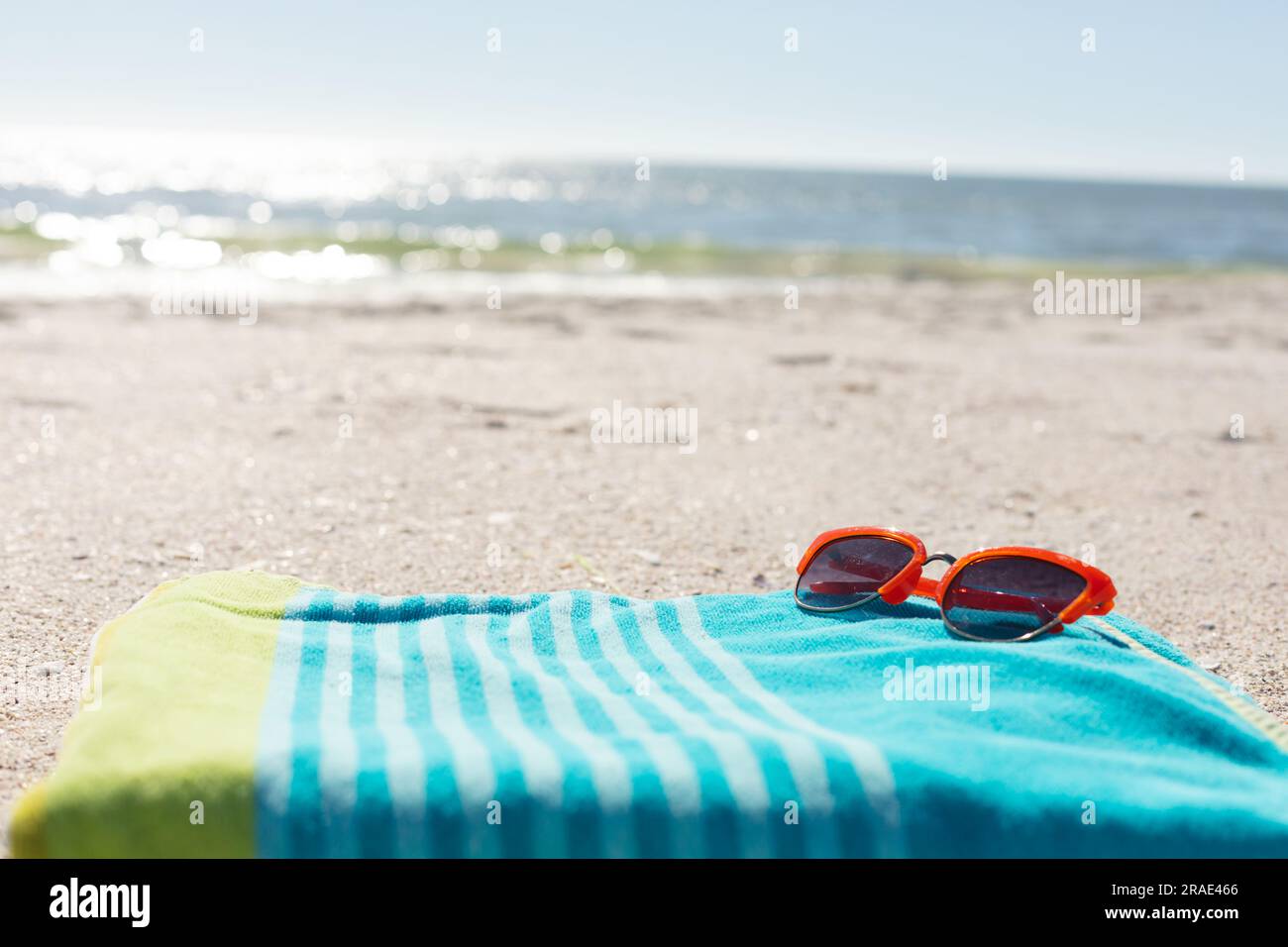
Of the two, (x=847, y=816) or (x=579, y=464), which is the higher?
(x=579, y=464)

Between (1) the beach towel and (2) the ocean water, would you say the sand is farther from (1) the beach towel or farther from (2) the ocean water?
(2) the ocean water

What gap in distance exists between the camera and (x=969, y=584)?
2.29 meters

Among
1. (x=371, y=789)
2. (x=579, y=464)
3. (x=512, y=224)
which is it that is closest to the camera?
(x=371, y=789)

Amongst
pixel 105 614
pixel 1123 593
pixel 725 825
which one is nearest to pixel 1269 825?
pixel 725 825

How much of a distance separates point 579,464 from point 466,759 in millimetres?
3190

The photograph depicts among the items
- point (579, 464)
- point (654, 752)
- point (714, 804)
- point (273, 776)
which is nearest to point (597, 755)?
point (654, 752)

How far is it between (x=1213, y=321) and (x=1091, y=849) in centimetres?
1012

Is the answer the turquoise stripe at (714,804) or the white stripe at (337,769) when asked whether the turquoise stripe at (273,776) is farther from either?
the turquoise stripe at (714,804)

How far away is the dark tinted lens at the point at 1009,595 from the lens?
2.20 metres

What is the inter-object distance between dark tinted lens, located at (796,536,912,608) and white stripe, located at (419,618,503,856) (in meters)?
0.85

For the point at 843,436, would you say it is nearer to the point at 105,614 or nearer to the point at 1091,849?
the point at 105,614

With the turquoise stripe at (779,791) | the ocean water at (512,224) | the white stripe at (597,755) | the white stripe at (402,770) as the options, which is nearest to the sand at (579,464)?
the white stripe at (402,770)

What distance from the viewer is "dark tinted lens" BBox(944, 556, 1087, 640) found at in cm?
220

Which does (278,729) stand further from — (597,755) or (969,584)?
(969,584)
